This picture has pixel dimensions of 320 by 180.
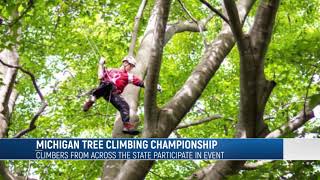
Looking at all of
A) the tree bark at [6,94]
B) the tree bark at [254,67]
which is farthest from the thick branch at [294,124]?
the tree bark at [6,94]

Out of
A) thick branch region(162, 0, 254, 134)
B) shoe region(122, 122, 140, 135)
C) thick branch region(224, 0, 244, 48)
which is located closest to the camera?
thick branch region(224, 0, 244, 48)

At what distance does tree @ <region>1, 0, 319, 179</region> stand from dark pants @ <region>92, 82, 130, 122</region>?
40cm

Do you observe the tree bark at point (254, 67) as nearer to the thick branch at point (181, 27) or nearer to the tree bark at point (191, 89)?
the tree bark at point (191, 89)

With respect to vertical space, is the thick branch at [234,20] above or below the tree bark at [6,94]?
above

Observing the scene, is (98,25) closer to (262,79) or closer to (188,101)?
(188,101)

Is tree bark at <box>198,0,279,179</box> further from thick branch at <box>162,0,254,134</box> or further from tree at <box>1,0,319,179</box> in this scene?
thick branch at <box>162,0,254,134</box>

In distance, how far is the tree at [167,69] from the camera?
582cm

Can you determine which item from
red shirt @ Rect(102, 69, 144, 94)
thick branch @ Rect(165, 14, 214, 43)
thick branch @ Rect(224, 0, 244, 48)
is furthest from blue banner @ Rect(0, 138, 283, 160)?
thick branch @ Rect(165, 14, 214, 43)

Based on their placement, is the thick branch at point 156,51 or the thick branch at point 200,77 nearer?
the thick branch at point 156,51

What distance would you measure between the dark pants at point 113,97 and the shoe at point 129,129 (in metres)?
0.10

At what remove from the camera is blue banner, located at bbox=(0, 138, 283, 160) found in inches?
281

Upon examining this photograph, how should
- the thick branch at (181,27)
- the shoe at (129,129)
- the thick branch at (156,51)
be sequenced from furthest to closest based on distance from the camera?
the thick branch at (181,27)
the shoe at (129,129)
the thick branch at (156,51)

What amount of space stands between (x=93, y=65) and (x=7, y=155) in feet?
26.7

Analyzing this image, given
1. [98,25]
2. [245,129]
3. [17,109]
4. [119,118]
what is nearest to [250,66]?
[245,129]
